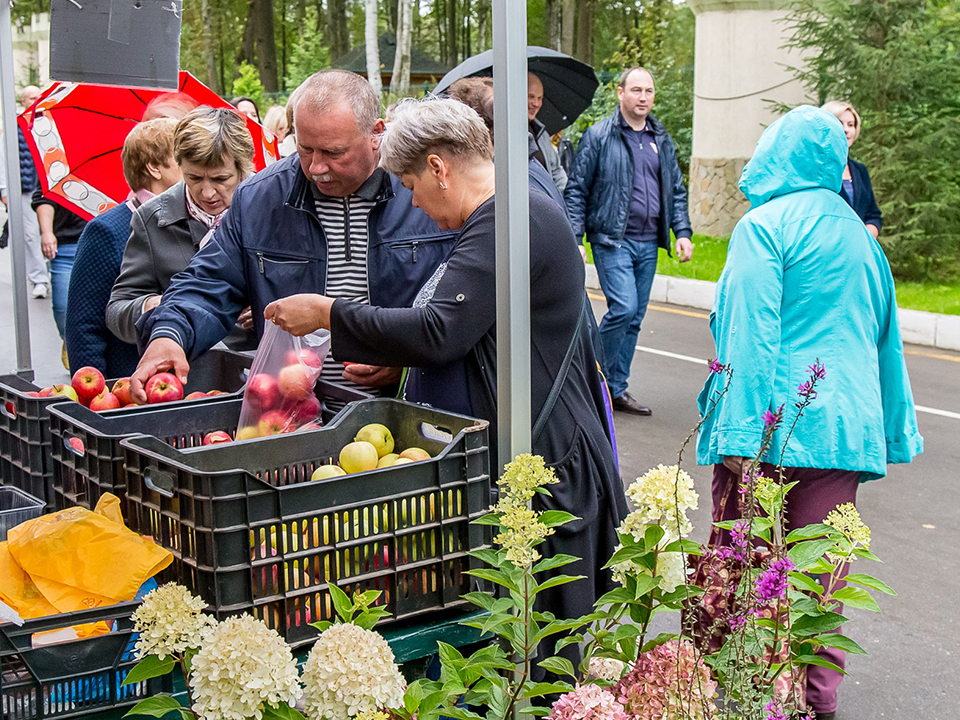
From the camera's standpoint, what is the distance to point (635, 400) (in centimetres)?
758

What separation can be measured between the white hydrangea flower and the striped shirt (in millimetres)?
1428

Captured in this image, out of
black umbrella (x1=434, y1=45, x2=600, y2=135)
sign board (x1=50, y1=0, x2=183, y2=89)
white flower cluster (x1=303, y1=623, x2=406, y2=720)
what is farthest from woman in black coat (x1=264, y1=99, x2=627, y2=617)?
black umbrella (x1=434, y1=45, x2=600, y2=135)

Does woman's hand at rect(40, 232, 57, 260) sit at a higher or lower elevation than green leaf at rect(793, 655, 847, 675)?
higher

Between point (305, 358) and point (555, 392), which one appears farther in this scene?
point (305, 358)

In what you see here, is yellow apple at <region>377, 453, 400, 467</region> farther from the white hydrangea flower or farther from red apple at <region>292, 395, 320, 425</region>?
the white hydrangea flower

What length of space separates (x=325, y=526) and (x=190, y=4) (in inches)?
1543

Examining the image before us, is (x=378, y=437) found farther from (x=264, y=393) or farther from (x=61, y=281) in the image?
(x=61, y=281)

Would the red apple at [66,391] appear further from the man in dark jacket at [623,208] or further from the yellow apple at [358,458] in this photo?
the man in dark jacket at [623,208]

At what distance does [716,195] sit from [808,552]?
14847 mm

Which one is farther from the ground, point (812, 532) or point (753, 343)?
point (753, 343)

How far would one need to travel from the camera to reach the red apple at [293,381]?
264cm

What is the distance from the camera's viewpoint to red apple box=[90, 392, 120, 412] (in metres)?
2.84

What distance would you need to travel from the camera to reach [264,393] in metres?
2.63

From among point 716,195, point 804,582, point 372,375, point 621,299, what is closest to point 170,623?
point 804,582
